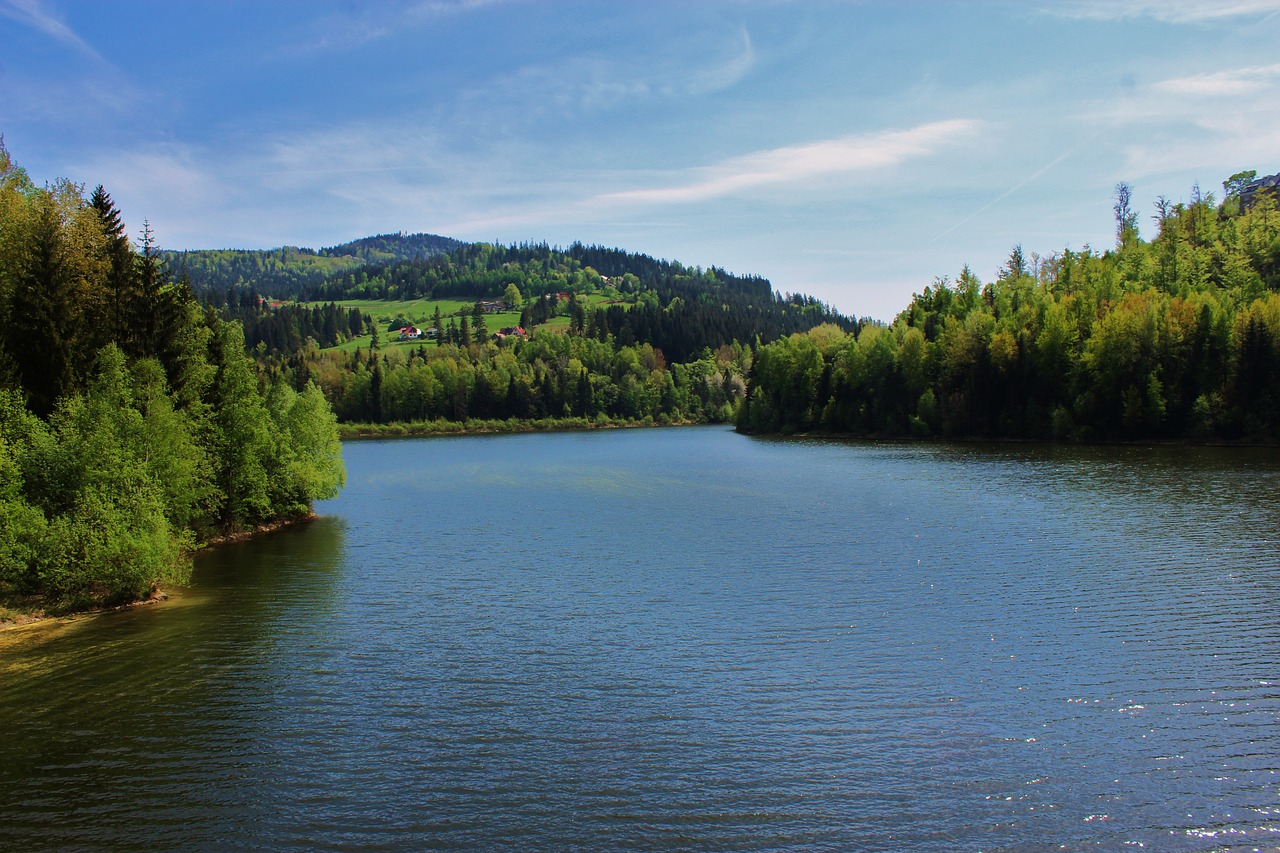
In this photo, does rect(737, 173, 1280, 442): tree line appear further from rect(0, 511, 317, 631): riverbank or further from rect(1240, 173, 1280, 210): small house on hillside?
rect(0, 511, 317, 631): riverbank

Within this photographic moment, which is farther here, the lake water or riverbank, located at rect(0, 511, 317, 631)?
riverbank, located at rect(0, 511, 317, 631)

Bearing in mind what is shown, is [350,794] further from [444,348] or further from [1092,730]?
[444,348]

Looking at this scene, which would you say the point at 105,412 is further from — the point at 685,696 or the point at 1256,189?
the point at 1256,189

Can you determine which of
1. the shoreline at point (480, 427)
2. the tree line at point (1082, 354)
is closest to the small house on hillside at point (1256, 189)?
the tree line at point (1082, 354)

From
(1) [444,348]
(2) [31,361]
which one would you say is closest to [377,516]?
(2) [31,361]

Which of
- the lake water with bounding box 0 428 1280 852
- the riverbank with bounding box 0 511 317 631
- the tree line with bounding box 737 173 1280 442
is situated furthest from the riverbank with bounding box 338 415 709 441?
the riverbank with bounding box 0 511 317 631

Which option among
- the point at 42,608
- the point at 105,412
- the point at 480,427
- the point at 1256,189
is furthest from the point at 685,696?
the point at 1256,189

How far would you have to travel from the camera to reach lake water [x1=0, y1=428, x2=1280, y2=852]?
48.3 feet

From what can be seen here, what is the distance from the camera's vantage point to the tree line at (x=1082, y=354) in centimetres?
8050

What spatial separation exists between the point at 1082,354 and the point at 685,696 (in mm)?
84525

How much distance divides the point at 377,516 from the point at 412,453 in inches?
2204

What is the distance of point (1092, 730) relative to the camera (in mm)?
17766

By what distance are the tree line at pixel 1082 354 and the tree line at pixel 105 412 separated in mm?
80524

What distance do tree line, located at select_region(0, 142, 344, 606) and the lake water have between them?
265 centimetres
